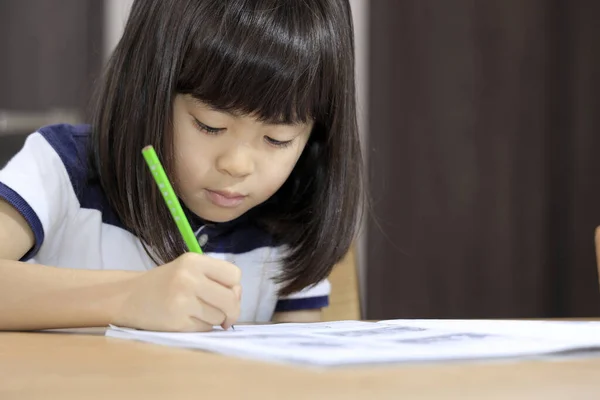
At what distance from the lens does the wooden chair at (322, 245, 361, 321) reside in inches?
46.6

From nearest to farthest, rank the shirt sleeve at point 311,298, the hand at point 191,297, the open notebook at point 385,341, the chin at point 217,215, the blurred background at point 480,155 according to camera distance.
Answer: the open notebook at point 385,341 < the hand at point 191,297 < the chin at point 217,215 < the shirt sleeve at point 311,298 < the blurred background at point 480,155

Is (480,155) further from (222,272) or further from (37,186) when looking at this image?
(222,272)

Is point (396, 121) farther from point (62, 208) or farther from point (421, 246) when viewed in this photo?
point (62, 208)

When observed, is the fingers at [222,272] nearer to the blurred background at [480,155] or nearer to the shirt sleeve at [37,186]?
the shirt sleeve at [37,186]

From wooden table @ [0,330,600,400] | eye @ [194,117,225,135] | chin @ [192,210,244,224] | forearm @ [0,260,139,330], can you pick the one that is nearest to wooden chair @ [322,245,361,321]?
chin @ [192,210,244,224]

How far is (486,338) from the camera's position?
62 cm

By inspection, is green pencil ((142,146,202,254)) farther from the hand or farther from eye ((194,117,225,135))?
eye ((194,117,225,135))

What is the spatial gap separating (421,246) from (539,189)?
1.11 ft

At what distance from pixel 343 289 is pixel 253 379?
761mm

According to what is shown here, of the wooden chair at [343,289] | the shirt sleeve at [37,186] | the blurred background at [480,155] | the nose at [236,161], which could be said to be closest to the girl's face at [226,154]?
the nose at [236,161]

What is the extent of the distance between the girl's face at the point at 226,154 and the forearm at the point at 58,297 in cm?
19

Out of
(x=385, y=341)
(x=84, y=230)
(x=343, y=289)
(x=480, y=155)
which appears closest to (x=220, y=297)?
(x=385, y=341)

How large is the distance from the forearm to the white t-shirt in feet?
0.47

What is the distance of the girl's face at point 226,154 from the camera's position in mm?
895
